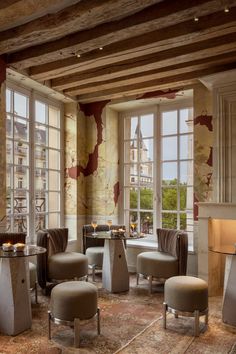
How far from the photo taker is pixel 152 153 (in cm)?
562

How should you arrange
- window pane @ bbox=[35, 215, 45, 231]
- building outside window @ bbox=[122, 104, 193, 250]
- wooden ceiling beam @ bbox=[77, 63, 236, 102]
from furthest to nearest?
building outside window @ bbox=[122, 104, 193, 250] < window pane @ bbox=[35, 215, 45, 231] < wooden ceiling beam @ bbox=[77, 63, 236, 102]

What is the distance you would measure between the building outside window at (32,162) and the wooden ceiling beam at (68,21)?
4.05 feet

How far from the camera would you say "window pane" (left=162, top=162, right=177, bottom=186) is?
5395mm

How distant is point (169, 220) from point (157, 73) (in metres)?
2.37

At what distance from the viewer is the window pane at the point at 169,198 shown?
5379mm

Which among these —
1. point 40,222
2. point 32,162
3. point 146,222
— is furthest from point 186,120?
point 40,222

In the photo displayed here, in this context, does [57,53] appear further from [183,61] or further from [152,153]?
[152,153]

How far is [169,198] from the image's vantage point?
5438 mm

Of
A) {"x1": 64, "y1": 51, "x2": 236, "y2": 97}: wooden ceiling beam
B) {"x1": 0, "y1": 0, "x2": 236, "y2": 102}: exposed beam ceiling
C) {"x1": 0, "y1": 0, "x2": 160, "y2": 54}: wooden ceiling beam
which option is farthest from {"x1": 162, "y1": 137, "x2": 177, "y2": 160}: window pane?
{"x1": 0, "y1": 0, "x2": 160, "y2": 54}: wooden ceiling beam

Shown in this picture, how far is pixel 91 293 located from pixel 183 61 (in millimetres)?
2933

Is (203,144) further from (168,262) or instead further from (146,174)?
(168,262)

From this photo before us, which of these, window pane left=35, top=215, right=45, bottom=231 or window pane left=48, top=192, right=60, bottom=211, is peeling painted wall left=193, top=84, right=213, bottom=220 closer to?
window pane left=48, top=192, right=60, bottom=211

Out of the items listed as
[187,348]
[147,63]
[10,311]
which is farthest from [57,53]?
[187,348]

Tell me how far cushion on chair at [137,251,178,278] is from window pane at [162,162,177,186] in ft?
4.66
